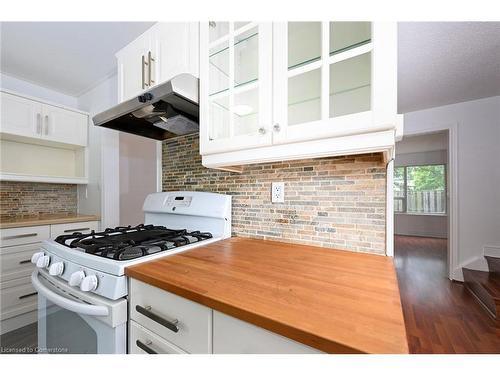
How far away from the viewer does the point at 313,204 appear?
1.15 m

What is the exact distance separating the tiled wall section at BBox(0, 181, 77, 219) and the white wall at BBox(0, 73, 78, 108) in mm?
967

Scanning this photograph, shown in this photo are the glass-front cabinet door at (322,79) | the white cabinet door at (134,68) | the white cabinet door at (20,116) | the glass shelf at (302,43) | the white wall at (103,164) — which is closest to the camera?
the glass-front cabinet door at (322,79)

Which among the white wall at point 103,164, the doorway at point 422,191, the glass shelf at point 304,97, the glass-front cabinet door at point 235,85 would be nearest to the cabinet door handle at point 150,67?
the glass-front cabinet door at point 235,85

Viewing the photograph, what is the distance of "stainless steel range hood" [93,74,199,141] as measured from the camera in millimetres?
1060

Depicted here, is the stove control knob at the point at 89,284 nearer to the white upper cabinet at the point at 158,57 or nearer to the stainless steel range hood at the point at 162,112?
the stainless steel range hood at the point at 162,112

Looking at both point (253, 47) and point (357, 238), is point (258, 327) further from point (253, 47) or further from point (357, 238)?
point (253, 47)

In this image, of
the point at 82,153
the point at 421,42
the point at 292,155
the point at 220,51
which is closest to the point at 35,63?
the point at 82,153

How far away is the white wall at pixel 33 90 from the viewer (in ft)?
7.40

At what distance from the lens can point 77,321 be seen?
897 millimetres

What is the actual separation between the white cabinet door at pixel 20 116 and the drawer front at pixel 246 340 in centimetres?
268

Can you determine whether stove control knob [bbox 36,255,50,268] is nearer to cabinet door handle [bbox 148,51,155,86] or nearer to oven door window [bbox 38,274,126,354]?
oven door window [bbox 38,274,126,354]

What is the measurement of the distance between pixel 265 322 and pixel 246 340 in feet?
0.33

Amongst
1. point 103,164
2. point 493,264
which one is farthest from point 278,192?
point 493,264

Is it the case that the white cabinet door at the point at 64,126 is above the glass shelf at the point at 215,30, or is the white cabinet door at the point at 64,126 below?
below
